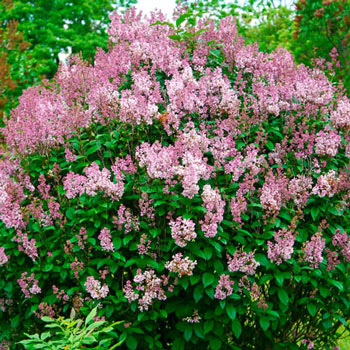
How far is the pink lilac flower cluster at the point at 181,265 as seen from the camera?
143 inches

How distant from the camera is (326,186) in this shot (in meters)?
4.01

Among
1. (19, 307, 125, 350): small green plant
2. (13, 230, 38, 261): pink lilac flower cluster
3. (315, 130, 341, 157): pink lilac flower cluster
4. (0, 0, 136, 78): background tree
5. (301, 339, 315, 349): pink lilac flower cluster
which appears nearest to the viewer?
(19, 307, 125, 350): small green plant

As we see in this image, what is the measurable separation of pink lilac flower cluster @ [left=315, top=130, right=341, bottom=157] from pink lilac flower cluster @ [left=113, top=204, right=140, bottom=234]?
5.68 ft

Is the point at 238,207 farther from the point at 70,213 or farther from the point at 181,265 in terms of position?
the point at 70,213

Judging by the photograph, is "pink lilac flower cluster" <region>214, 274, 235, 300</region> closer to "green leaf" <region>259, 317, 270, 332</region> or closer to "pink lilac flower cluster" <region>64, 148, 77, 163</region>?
"green leaf" <region>259, 317, 270, 332</region>

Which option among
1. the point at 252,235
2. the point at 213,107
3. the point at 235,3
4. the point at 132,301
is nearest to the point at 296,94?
the point at 213,107

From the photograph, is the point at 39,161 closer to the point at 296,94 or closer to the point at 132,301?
the point at 132,301

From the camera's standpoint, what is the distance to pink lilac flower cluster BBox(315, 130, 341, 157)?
165 inches

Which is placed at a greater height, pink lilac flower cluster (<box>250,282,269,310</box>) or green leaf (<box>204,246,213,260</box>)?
green leaf (<box>204,246,213,260</box>)

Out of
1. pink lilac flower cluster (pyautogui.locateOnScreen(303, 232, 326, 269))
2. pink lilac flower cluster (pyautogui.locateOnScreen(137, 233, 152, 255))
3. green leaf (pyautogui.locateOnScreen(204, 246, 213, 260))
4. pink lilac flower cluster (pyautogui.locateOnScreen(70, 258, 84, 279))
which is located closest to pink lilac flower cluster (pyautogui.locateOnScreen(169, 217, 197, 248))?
green leaf (pyautogui.locateOnScreen(204, 246, 213, 260))

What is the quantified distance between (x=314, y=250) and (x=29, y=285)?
2.46 meters

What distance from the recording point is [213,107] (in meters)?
4.46

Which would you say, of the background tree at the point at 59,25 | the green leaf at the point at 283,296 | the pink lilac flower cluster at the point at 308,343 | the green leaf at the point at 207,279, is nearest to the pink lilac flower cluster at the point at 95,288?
the green leaf at the point at 207,279

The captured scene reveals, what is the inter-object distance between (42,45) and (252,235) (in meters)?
22.0
